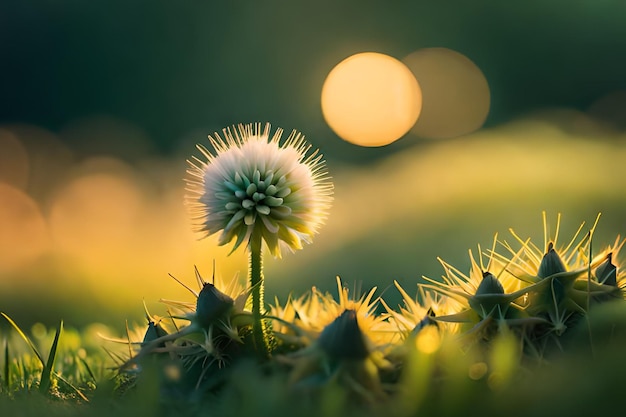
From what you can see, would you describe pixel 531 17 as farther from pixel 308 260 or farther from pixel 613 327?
pixel 613 327

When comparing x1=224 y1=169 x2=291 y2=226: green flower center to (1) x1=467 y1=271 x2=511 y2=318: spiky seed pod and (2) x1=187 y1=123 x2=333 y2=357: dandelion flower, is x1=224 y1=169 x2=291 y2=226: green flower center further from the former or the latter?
(1) x1=467 y1=271 x2=511 y2=318: spiky seed pod

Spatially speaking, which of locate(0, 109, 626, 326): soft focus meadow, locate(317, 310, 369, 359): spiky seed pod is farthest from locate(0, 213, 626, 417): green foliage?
locate(0, 109, 626, 326): soft focus meadow

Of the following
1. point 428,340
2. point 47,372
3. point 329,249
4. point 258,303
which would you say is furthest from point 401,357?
point 329,249

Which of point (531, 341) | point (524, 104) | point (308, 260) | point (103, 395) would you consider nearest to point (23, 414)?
point (103, 395)

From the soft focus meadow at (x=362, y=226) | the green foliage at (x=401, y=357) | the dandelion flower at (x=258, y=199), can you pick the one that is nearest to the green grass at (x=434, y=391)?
the green foliage at (x=401, y=357)

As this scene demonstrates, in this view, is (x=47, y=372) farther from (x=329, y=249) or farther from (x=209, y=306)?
(x=329, y=249)
